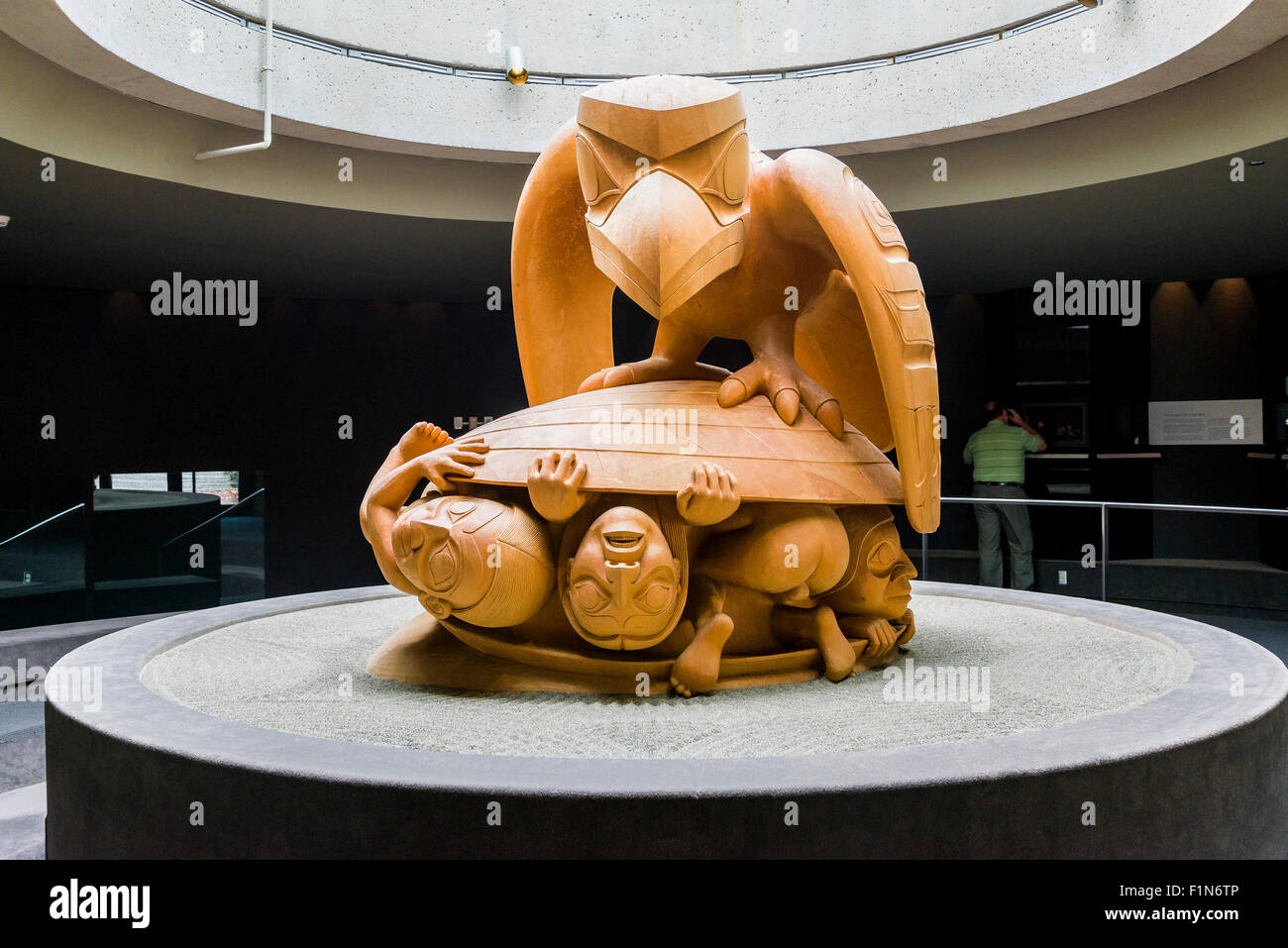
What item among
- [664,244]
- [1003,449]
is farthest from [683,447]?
[1003,449]

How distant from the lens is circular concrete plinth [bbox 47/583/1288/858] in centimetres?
221

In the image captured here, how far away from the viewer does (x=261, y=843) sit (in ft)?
7.73

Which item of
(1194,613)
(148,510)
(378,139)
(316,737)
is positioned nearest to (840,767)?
(316,737)

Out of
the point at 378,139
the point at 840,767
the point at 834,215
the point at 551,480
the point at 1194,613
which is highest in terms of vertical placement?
the point at 378,139

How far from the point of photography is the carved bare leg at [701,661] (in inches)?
133

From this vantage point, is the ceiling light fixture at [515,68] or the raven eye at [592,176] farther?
the ceiling light fixture at [515,68]

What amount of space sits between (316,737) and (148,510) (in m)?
8.08

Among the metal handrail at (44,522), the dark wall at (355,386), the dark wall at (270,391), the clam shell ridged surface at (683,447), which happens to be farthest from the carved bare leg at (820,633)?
the dark wall at (270,391)

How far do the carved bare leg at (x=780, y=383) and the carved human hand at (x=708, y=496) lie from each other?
52cm

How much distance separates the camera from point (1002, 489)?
9211 millimetres

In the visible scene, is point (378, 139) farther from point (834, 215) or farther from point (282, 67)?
point (834, 215)

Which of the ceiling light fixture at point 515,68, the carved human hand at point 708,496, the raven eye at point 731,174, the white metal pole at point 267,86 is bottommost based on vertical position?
the carved human hand at point 708,496

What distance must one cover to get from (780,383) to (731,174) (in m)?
0.79

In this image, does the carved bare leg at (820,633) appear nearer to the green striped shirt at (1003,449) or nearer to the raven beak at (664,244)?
the raven beak at (664,244)
